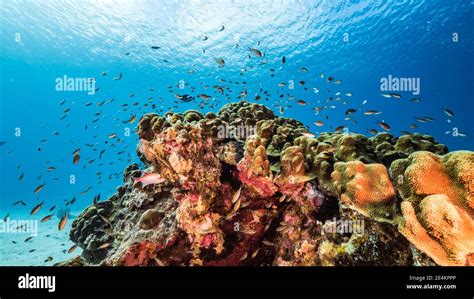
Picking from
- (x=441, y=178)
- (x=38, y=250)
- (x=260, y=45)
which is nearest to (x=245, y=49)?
(x=260, y=45)

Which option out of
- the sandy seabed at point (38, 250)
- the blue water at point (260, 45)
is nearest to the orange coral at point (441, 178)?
the sandy seabed at point (38, 250)

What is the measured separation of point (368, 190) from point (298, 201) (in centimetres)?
133

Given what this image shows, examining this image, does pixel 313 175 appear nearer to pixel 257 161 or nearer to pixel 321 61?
pixel 257 161

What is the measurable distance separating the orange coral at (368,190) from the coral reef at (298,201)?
16 millimetres

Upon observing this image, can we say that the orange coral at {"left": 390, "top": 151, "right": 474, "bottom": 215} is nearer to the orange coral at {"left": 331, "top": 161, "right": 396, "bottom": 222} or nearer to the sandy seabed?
the orange coral at {"left": 331, "top": 161, "right": 396, "bottom": 222}

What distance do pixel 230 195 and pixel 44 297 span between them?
10.2 ft

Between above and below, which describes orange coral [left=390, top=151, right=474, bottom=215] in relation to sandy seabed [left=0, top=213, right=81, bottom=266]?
above

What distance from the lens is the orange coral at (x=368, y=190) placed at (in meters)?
4.20

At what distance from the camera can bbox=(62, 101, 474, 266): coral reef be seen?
3.86 meters

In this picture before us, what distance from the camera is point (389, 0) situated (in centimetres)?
3058

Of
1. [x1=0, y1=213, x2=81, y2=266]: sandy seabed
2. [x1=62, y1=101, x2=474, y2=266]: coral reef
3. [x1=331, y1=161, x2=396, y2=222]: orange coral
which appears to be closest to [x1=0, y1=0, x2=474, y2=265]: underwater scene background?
[x1=0, y1=213, x2=81, y2=266]: sandy seabed

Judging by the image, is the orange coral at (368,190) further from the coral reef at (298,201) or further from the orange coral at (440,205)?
the orange coral at (440,205)

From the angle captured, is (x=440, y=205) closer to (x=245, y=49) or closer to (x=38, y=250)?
(x=38, y=250)

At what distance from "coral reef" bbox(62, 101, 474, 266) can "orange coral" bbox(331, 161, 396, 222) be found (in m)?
0.02
